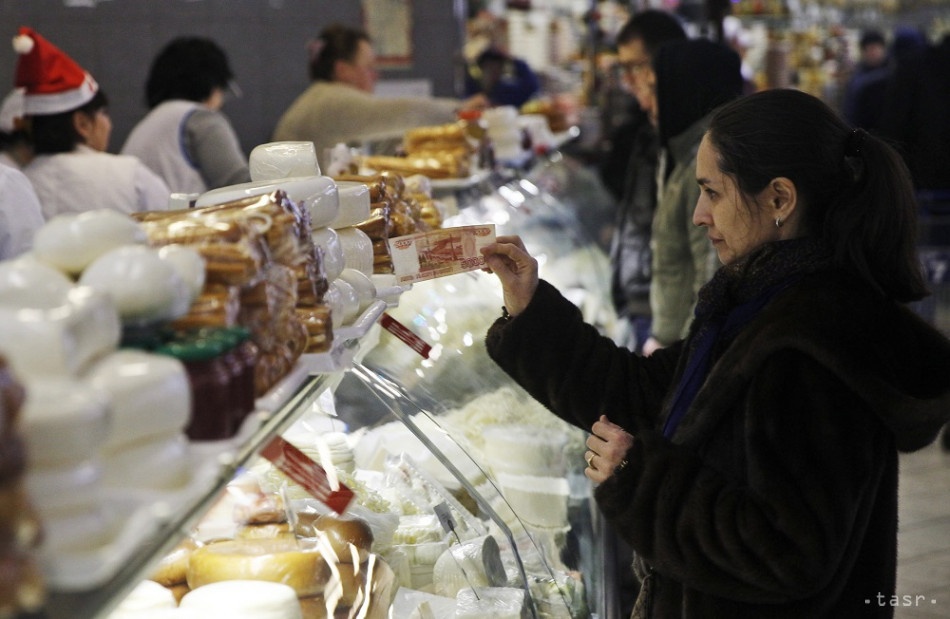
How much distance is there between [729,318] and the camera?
6.38 ft

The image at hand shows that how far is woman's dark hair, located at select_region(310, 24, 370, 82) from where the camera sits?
19.1ft

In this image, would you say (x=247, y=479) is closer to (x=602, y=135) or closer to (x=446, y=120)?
(x=446, y=120)

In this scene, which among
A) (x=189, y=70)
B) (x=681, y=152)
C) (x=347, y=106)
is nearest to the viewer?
(x=681, y=152)

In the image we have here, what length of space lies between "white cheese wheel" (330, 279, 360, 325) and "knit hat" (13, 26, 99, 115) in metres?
2.65

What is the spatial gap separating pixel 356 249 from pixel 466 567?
0.64 m

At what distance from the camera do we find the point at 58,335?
0.88 metres

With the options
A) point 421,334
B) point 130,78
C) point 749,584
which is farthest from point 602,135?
point 749,584

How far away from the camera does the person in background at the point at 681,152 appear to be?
3.82m

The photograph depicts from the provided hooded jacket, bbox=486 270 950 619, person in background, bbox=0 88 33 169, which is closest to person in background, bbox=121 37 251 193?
person in background, bbox=0 88 33 169

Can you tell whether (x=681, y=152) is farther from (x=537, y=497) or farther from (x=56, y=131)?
(x=56, y=131)

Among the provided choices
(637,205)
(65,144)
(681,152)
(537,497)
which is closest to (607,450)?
(537,497)

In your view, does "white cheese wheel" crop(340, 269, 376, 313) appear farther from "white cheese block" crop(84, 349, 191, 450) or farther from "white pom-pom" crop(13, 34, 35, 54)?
"white pom-pom" crop(13, 34, 35, 54)

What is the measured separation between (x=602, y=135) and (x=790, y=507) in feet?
19.7

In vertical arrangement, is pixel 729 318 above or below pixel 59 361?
below
